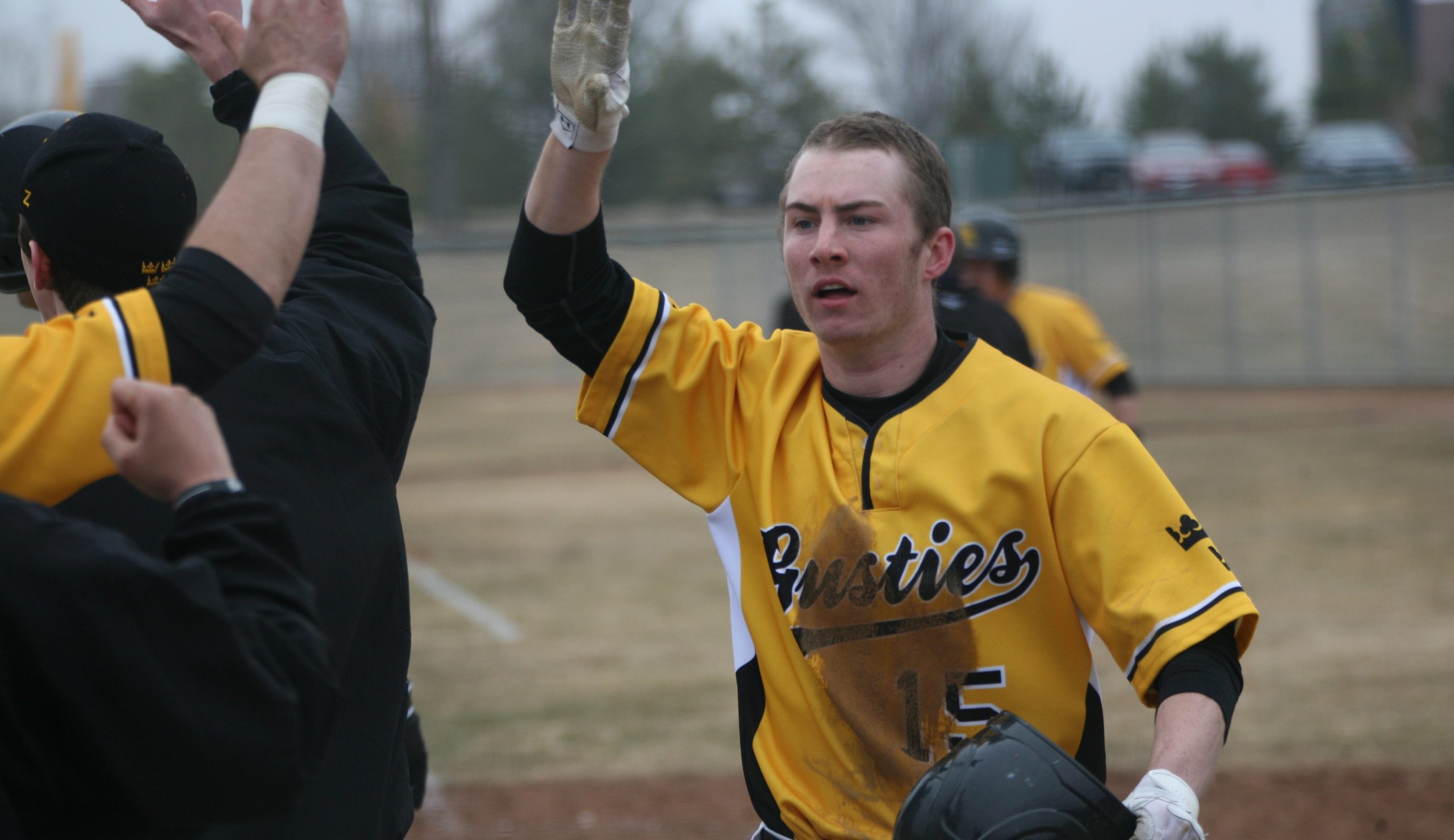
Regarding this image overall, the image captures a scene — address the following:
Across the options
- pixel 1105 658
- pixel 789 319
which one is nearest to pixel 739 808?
pixel 789 319

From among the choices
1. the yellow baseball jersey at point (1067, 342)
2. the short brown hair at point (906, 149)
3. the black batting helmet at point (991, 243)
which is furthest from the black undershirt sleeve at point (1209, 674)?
the yellow baseball jersey at point (1067, 342)

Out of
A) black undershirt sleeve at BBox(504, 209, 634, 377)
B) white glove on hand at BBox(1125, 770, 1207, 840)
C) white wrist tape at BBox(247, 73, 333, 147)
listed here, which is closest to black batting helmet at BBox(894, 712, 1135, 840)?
white glove on hand at BBox(1125, 770, 1207, 840)

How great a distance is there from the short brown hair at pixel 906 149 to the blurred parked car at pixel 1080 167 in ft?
96.9

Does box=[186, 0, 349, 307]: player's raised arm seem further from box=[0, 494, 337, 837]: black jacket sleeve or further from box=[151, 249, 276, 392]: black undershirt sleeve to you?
box=[0, 494, 337, 837]: black jacket sleeve

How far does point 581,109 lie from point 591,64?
0.09m

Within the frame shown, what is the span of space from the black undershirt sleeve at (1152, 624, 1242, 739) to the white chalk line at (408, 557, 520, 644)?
6.97m

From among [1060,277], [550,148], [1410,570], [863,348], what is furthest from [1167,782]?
[1060,277]

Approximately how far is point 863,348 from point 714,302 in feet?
83.8

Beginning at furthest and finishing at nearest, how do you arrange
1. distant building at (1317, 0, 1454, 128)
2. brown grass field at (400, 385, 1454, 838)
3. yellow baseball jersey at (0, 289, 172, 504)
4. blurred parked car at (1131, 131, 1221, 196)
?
distant building at (1317, 0, 1454, 128) < blurred parked car at (1131, 131, 1221, 196) < brown grass field at (400, 385, 1454, 838) < yellow baseball jersey at (0, 289, 172, 504)

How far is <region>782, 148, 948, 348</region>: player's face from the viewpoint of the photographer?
2.70 m

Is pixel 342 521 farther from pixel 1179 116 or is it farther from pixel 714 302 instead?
pixel 1179 116

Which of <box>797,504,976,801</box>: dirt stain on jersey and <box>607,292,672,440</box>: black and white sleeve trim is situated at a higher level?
<box>607,292,672,440</box>: black and white sleeve trim

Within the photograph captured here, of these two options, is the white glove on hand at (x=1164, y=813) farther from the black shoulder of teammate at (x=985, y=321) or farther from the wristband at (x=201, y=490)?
the black shoulder of teammate at (x=985, y=321)

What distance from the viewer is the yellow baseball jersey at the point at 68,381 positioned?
172 centimetres
